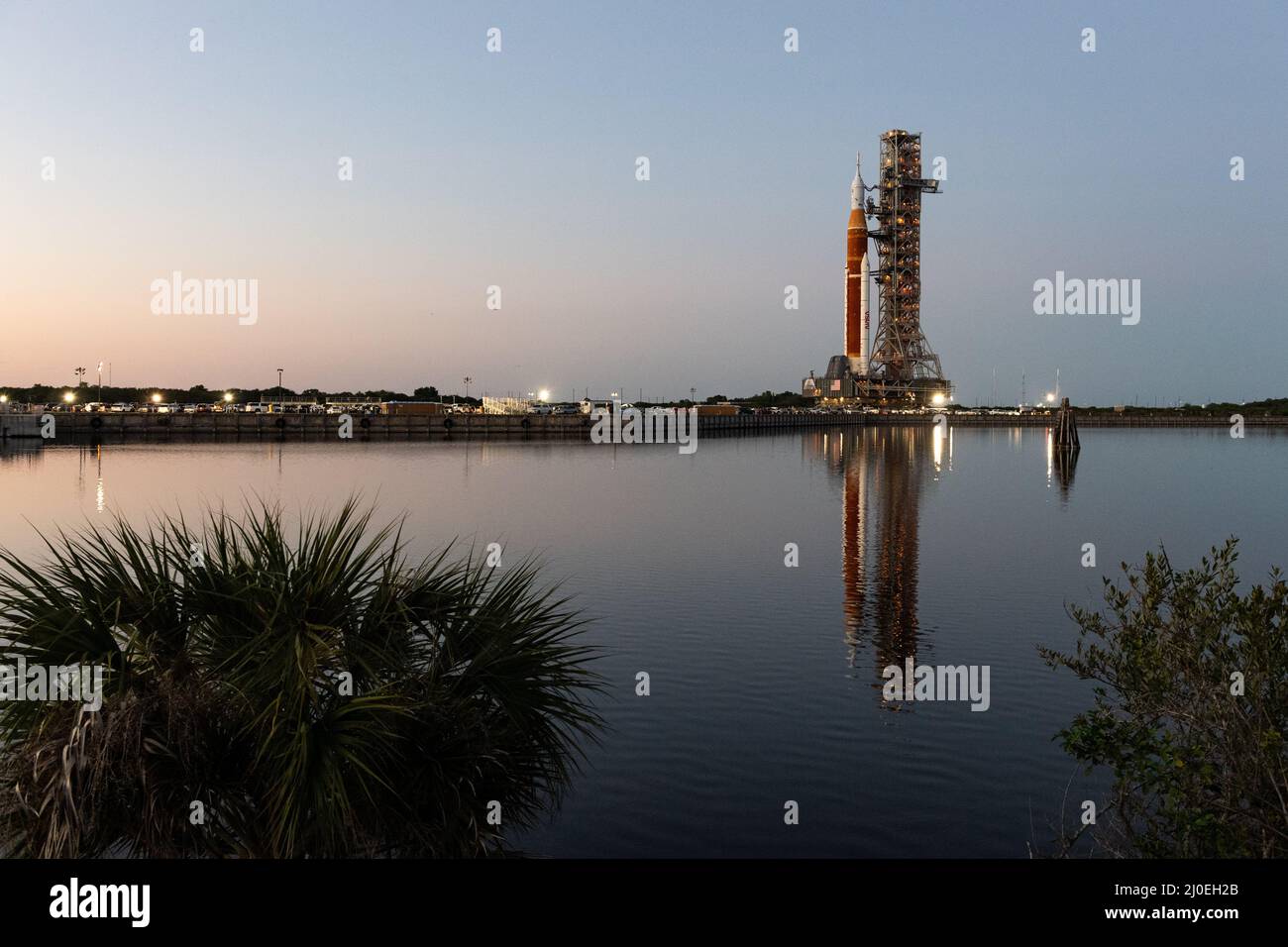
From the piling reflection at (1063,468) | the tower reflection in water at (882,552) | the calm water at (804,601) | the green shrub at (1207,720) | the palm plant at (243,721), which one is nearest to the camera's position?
the green shrub at (1207,720)

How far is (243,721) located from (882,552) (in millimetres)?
30806

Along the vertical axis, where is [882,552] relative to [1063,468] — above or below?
below

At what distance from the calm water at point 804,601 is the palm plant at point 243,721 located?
233cm

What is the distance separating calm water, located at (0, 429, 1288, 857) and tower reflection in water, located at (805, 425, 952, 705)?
16cm

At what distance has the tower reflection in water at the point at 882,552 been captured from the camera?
23.8 meters

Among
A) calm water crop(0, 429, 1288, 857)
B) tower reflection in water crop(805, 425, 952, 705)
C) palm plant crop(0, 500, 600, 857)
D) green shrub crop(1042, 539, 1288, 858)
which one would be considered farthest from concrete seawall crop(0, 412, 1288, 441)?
green shrub crop(1042, 539, 1288, 858)

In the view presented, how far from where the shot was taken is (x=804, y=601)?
28312mm

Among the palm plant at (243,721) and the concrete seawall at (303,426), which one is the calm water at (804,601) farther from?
the concrete seawall at (303,426)

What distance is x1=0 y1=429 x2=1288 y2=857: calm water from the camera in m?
13.4

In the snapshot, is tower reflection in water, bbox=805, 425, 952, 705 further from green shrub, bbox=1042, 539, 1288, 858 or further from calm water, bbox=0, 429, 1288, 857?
green shrub, bbox=1042, 539, 1288, 858

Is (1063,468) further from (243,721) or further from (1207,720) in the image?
(243,721)

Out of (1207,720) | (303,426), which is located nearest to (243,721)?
(1207,720)

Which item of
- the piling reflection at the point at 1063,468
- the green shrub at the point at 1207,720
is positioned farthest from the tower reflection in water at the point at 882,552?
the green shrub at the point at 1207,720
